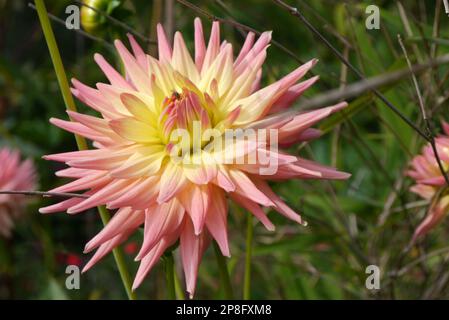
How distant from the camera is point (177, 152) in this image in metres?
0.43

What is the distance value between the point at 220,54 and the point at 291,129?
7 cm

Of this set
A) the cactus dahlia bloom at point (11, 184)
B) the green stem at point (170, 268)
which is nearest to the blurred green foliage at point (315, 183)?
the cactus dahlia bloom at point (11, 184)

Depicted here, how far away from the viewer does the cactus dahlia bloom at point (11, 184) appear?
84 cm

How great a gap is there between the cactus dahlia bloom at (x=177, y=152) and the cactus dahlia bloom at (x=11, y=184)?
42cm

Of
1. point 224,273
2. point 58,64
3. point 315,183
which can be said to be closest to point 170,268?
point 224,273

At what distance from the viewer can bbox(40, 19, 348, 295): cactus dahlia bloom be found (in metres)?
0.40

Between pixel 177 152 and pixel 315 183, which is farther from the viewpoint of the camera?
pixel 315 183

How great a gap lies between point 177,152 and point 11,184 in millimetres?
502

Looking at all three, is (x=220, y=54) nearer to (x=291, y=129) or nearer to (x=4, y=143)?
(x=291, y=129)

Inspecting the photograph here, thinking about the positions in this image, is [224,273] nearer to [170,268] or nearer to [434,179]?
[170,268]

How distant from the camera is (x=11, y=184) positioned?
88 centimetres

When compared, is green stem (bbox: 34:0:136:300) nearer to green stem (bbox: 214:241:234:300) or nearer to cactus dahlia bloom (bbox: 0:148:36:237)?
green stem (bbox: 214:241:234:300)

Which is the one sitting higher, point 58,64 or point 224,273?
point 58,64

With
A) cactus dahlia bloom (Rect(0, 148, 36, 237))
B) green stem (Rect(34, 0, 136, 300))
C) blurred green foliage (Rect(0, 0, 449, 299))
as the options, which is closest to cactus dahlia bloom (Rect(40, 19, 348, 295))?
green stem (Rect(34, 0, 136, 300))
